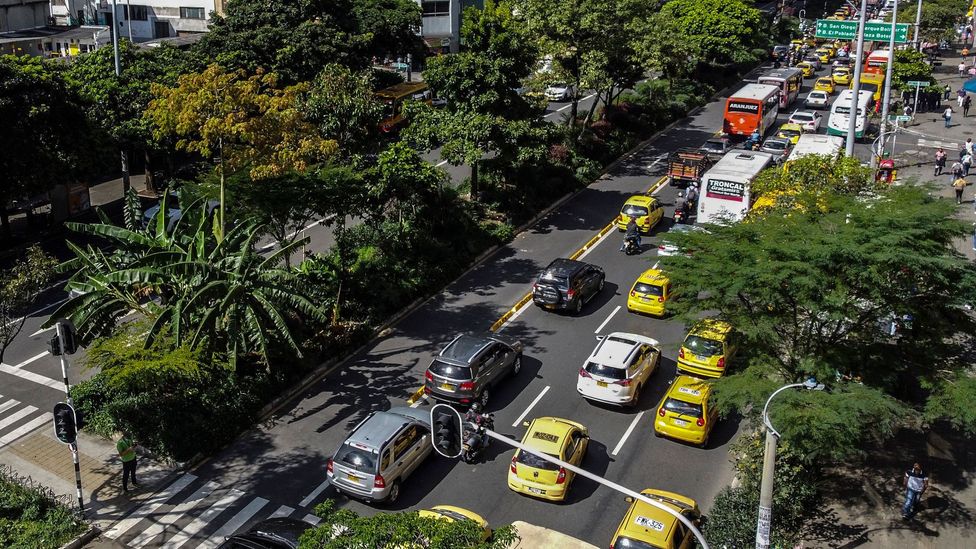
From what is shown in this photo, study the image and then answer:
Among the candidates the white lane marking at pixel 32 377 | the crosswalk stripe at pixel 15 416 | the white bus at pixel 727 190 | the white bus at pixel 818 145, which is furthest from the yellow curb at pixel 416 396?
the white bus at pixel 818 145

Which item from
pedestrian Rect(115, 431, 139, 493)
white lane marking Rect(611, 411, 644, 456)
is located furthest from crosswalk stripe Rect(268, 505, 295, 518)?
white lane marking Rect(611, 411, 644, 456)

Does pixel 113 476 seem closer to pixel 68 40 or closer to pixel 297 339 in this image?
pixel 297 339

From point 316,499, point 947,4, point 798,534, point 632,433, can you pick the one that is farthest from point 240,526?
point 947,4

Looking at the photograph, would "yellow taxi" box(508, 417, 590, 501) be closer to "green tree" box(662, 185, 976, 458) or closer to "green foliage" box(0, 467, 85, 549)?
"green tree" box(662, 185, 976, 458)

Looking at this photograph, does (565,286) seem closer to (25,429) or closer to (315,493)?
(315,493)

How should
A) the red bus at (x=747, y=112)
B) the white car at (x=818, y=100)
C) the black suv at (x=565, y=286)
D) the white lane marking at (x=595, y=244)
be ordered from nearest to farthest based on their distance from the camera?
the black suv at (x=565, y=286) < the white lane marking at (x=595, y=244) < the red bus at (x=747, y=112) < the white car at (x=818, y=100)

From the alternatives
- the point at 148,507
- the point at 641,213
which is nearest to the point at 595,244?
the point at 641,213

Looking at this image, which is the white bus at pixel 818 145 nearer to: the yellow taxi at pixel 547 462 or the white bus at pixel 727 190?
the white bus at pixel 727 190
